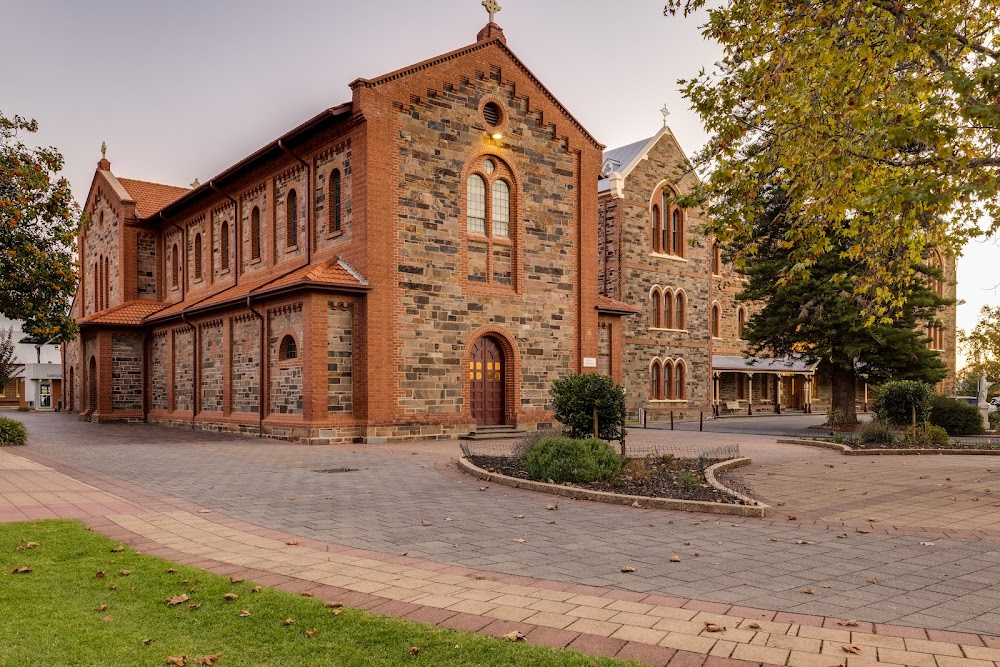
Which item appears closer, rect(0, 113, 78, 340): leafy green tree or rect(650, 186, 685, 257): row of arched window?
rect(0, 113, 78, 340): leafy green tree

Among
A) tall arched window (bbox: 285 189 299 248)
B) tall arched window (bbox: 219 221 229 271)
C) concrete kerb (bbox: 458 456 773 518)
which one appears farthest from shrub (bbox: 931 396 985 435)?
tall arched window (bbox: 219 221 229 271)

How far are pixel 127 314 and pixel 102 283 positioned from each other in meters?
6.53

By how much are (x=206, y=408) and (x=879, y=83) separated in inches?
977

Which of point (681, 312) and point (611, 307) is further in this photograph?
point (681, 312)

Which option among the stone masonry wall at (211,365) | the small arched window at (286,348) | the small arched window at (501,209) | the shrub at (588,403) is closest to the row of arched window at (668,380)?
the small arched window at (501,209)

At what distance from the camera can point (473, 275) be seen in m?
23.5

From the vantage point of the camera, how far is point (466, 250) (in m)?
23.3

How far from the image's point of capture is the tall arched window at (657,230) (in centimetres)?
3775

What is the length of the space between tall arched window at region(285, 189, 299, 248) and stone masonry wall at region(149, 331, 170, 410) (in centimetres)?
1014

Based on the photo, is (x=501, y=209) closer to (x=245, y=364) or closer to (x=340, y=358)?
(x=340, y=358)

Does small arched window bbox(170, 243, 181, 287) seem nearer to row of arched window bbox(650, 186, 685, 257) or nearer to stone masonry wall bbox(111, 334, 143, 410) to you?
stone masonry wall bbox(111, 334, 143, 410)

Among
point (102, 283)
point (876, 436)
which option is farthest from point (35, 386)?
point (876, 436)

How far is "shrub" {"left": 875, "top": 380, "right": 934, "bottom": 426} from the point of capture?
68.6 feet

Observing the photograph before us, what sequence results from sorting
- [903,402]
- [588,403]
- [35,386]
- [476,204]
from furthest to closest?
[35,386] < [476,204] < [903,402] < [588,403]
